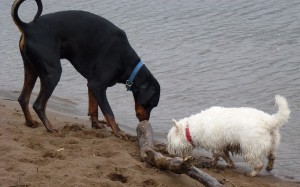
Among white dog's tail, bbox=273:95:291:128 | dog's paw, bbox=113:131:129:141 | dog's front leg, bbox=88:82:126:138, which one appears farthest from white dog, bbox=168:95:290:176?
dog's front leg, bbox=88:82:126:138

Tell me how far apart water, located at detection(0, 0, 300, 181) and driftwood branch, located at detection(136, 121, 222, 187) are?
58.1 inches

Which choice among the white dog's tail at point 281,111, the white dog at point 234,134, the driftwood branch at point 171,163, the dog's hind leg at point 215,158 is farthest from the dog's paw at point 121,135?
the white dog's tail at point 281,111

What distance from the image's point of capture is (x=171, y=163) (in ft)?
17.0

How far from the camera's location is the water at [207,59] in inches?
346

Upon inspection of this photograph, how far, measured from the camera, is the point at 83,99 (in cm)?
999

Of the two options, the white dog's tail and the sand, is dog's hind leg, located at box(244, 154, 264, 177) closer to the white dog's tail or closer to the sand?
the sand

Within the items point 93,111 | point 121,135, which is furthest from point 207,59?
point 121,135

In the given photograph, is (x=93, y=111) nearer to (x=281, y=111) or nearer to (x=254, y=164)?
(x=254, y=164)

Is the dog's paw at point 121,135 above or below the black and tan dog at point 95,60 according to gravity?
below

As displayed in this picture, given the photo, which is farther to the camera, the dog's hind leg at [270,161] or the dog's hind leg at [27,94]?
the dog's hind leg at [27,94]

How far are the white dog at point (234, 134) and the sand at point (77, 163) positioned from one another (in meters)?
0.26

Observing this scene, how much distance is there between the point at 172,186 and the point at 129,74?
7.90 ft

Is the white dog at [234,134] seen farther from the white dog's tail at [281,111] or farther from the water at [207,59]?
the water at [207,59]

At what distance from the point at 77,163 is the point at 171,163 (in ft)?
3.02
